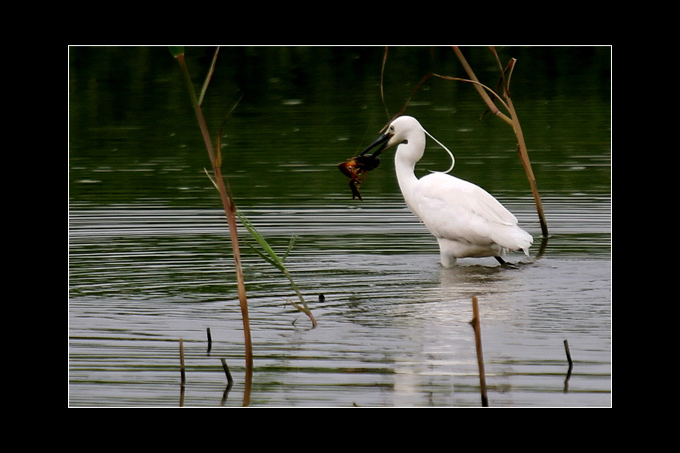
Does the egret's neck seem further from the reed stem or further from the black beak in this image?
the reed stem

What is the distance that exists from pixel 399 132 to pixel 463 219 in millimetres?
1490

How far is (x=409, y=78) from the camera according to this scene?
19.3 m

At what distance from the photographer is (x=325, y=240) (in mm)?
10742

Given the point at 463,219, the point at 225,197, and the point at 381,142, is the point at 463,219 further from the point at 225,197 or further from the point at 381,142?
the point at 225,197

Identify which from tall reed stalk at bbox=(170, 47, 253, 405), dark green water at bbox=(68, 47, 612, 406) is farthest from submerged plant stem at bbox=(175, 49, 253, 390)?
dark green water at bbox=(68, 47, 612, 406)

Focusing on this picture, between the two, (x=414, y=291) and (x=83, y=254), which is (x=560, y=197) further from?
(x=83, y=254)

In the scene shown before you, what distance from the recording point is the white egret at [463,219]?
957 centimetres

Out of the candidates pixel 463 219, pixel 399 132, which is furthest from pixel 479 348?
pixel 399 132

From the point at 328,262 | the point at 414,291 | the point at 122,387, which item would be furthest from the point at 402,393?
the point at 328,262

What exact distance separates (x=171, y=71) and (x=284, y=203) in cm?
822

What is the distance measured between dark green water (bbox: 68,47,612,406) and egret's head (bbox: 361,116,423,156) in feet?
2.95

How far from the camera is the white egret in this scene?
957 cm

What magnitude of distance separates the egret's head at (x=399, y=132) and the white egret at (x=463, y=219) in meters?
0.54

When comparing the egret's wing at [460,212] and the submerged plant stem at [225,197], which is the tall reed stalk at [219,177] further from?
Result: the egret's wing at [460,212]
